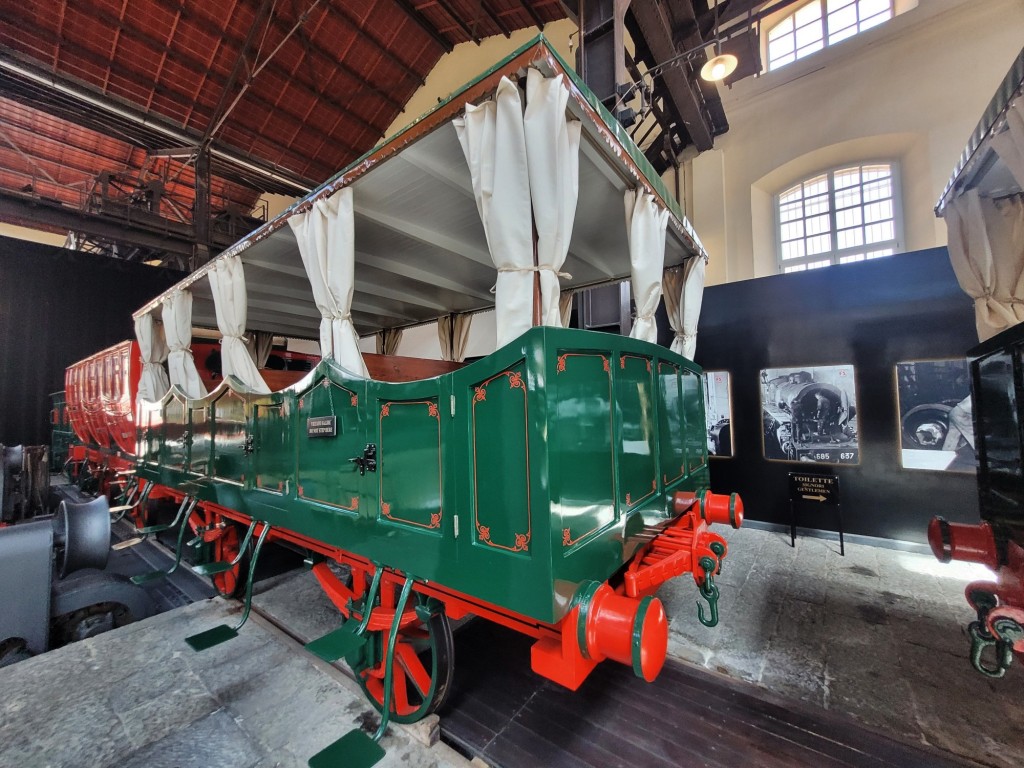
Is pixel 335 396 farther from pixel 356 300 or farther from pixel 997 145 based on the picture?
pixel 997 145

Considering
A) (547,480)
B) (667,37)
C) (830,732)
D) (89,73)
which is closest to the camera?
(547,480)

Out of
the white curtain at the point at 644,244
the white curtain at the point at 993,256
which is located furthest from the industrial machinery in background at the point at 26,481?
the white curtain at the point at 993,256

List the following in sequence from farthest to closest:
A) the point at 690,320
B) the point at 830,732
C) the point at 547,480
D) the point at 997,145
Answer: the point at 690,320
the point at 997,145
the point at 830,732
the point at 547,480

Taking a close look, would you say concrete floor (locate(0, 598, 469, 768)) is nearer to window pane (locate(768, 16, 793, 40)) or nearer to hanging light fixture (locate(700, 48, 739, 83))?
hanging light fixture (locate(700, 48, 739, 83))

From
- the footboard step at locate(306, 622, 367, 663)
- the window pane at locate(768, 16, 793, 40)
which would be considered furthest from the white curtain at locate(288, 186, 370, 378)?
the window pane at locate(768, 16, 793, 40)

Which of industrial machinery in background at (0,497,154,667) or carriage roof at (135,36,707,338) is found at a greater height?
carriage roof at (135,36,707,338)

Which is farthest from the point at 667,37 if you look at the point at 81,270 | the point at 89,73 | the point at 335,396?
the point at 81,270

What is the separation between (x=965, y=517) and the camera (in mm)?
4102

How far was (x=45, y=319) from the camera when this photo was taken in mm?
9312

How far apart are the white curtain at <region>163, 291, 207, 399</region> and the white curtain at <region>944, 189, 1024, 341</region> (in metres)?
7.05

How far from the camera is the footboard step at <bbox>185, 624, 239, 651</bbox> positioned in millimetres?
2695

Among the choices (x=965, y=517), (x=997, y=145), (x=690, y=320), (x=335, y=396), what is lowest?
(x=965, y=517)

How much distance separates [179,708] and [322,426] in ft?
5.39

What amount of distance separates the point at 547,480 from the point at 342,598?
1809 mm
